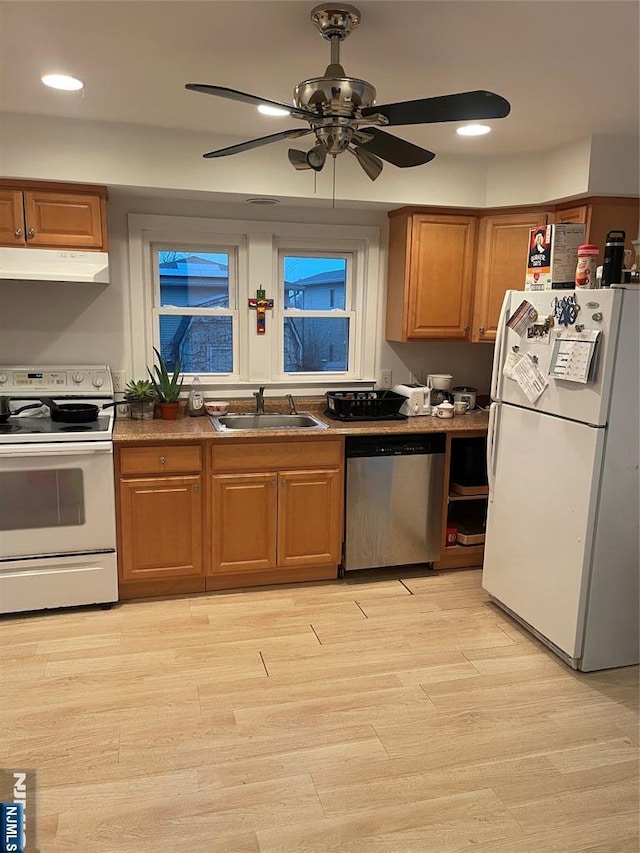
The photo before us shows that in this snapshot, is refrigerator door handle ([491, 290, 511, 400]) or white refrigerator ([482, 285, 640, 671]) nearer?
white refrigerator ([482, 285, 640, 671])

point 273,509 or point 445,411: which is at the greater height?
point 445,411

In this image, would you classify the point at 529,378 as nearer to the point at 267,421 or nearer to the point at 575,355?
the point at 575,355

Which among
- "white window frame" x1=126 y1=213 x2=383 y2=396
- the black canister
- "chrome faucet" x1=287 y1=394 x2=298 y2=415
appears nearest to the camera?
the black canister

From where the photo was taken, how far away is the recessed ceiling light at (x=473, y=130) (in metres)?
3.00

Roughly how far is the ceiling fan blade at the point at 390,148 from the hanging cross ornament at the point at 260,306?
1.75m

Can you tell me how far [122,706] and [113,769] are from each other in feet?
1.13

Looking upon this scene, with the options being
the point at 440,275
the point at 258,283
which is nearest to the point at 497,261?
the point at 440,275

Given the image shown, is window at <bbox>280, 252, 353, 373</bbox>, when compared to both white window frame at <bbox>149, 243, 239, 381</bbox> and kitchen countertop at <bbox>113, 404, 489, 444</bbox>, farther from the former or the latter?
kitchen countertop at <bbox>113, 404, 489, 444</bbox>

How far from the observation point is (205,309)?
3.87 m

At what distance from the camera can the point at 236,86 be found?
2.58 metres

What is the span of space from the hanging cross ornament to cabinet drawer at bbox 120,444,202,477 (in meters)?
1.03

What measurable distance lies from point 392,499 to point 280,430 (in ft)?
2.50

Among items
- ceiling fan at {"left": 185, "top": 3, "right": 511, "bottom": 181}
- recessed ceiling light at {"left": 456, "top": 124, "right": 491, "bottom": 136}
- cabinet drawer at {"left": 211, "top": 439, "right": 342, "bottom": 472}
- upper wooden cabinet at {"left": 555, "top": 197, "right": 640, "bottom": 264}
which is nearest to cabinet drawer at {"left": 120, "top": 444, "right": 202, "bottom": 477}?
cabinet drawer at {"left": 211, "top": 439, "right": 342, "bottom": 472}

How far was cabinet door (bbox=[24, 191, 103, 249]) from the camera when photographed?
3156 mm
